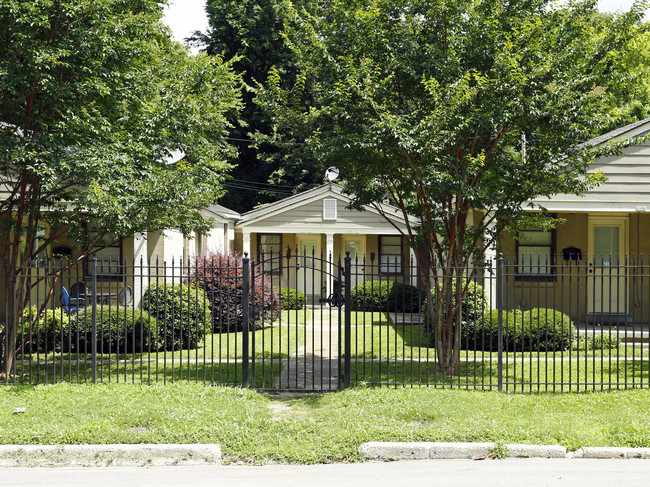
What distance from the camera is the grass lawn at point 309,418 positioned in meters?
7.46

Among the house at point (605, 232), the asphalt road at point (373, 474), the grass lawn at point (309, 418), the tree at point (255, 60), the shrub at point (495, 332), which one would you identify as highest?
the tree at point (255, 60)

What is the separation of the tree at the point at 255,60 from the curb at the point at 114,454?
101 feet

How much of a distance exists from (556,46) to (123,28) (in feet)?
23.2

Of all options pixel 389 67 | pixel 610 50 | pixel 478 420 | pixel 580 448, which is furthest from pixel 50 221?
pixel 610 50

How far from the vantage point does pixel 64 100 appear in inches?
426

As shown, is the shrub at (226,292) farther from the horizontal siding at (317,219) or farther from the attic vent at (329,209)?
the attic vent at (329,209)

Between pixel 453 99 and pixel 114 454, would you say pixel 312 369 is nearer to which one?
pixel 114 454

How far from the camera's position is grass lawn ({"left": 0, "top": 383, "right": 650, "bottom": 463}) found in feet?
24.5

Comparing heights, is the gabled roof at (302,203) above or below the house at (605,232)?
above

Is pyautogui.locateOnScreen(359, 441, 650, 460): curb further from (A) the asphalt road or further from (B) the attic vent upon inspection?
(B) the attic vent

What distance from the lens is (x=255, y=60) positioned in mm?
39344

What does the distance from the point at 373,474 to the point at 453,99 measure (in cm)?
586

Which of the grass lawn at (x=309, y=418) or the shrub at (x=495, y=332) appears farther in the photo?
the shrub at (x=495, y=332)

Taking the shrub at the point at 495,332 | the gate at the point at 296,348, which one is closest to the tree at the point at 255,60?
the gate at the point at 296,348
